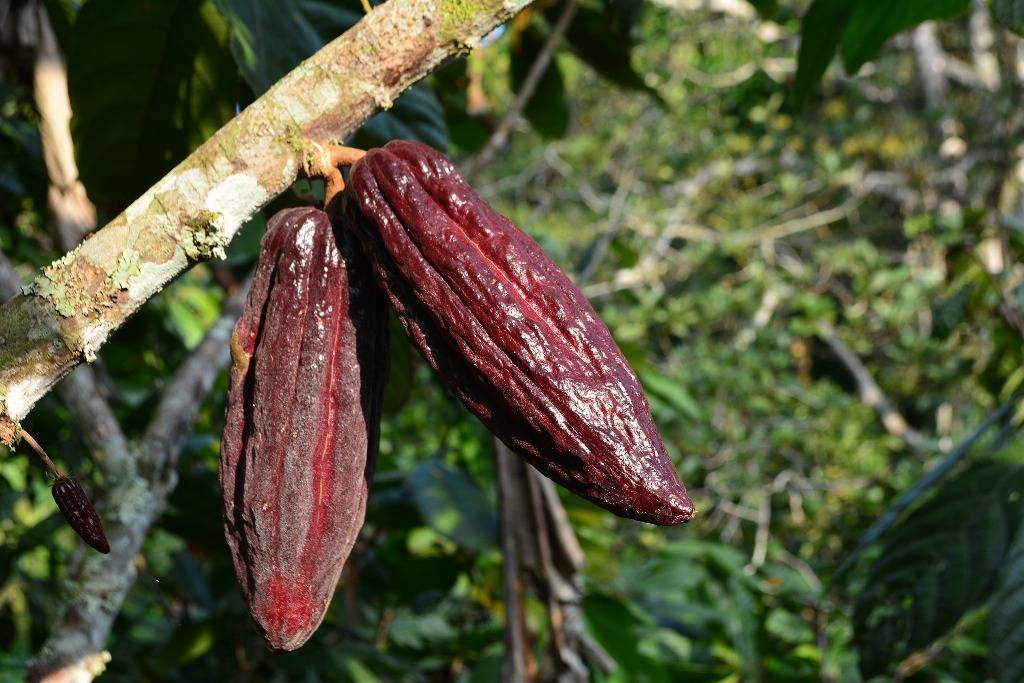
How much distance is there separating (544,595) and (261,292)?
114 cm

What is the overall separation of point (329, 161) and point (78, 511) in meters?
0.34

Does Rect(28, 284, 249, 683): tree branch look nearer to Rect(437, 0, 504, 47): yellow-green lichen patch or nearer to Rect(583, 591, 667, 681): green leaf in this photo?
Rect(437, 0, 504, 47): yellow-green lichen patch

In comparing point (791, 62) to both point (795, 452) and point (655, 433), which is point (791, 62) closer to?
point (795, 452)

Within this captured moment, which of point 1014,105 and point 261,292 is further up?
point 261,292

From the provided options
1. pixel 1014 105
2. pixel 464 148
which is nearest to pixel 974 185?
pixel 1014 105

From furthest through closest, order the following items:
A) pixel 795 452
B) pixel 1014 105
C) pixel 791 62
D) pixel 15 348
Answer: pixel 791 62 → pixel 795 452 → pixel 1014 105 → pixel 15 348

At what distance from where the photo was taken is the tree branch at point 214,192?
77cm

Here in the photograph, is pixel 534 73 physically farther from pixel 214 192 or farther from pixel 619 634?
pixel 214 192

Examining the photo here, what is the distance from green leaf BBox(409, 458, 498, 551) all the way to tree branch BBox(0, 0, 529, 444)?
47.2 inches

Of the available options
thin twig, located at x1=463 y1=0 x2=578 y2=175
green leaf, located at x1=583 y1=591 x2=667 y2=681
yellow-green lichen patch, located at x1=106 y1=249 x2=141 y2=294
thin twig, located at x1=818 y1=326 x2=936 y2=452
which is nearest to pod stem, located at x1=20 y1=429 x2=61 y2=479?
yellow-green lichen patch, located at x1=106 y1=249 x2=141 y2=294

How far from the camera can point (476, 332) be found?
824 mm

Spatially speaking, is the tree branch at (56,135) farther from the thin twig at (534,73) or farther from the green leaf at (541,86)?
the green leaf at (541,86)

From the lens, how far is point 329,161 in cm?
86

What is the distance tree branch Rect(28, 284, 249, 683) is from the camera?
1185 millimetres
